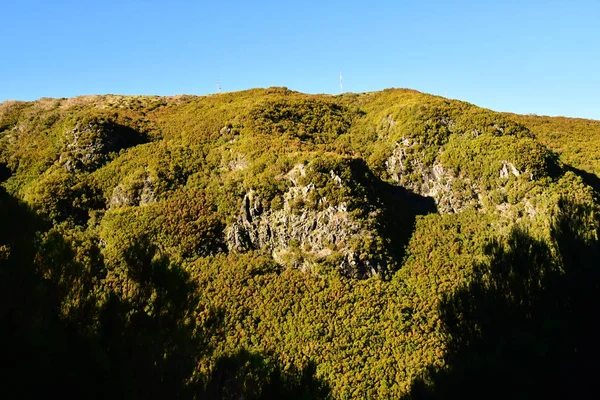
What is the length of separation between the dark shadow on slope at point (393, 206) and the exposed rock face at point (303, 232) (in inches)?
101

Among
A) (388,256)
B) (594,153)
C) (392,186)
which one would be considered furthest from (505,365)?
(594,153)

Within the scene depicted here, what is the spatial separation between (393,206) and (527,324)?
107ft

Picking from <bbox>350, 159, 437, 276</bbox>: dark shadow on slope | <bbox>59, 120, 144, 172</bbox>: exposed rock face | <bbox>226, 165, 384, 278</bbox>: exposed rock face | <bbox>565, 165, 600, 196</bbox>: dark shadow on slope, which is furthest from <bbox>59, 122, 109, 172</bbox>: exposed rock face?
<bbox>565, 165, 600, 196</bbox>: dark shadow on slope

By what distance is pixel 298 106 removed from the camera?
189 feet

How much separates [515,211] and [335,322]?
23.2 meters

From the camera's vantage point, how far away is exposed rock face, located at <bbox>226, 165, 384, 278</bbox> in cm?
3341

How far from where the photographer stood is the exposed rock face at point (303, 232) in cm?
3341

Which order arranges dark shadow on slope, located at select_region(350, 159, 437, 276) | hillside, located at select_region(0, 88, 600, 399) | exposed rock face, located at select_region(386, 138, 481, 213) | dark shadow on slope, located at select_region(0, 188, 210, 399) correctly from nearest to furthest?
dark shadow on slope, located at select_region(0, 188, 210, 399) → hillside, located at select_region(0, 88, 600, 399) → dark shadow on slope, located at select_region(350, 159, 437, 276) → exposed rock face, located at select_region(386, 138, 481, 213)

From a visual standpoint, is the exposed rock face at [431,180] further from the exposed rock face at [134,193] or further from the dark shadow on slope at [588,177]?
the exposed rock face at [134,193]

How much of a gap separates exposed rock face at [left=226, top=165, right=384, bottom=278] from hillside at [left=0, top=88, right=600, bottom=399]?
191mm

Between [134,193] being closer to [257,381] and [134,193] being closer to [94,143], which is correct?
[94,143]

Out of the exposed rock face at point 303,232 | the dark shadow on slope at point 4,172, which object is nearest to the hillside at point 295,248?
the exposed rock face at point 303,232

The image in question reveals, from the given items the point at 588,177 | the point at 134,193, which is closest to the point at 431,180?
the point at 588,177

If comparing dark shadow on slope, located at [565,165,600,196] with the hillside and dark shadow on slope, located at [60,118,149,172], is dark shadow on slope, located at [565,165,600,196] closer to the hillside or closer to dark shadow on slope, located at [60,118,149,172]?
the hillside
